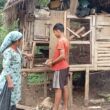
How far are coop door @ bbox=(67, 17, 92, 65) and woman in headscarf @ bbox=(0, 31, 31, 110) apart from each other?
247cm

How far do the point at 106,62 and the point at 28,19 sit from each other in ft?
7.11

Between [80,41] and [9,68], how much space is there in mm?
2784

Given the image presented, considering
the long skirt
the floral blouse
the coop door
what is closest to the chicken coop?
the coop door

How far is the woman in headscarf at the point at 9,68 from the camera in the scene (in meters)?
6.12

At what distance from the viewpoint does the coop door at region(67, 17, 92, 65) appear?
28.0 ft

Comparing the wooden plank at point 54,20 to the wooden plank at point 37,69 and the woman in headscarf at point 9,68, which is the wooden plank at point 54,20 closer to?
the wooden plank at point 37,69

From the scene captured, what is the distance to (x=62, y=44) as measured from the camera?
7430 mm

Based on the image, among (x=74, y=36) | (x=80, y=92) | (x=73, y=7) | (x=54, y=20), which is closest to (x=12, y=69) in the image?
(x=54, y=20)

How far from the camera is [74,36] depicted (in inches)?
336

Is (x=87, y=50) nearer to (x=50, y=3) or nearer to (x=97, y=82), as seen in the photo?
(x=50, y=3)

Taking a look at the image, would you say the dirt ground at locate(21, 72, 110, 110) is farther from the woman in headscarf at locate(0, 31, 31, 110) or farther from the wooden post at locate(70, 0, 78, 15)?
the woman in headscarf at locate(0, 31, 31, 110)

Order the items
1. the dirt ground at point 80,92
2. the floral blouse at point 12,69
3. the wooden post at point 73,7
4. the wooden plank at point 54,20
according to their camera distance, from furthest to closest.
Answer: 1. the dirt ground at point 80,92
2. the wooden post at point 73,7
3. the wooden plank at point 54,20
4. the floral blouse at point 12,69

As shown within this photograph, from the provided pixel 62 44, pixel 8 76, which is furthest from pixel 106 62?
pixel 8 76

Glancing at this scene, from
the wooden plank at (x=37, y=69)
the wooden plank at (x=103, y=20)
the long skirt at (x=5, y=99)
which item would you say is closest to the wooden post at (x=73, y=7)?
the wooden plank at (x=103, y=20)
